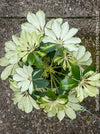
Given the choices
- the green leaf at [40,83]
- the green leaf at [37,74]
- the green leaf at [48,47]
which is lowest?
the green leaf at [40,83]

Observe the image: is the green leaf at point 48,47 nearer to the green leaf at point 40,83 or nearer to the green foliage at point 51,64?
the green foliage at point 51,64

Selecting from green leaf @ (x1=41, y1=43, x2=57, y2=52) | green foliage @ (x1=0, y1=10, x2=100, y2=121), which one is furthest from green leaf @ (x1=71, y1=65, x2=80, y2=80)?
green leaf @ (x1=41, y1=43, x2=57, y2=52)

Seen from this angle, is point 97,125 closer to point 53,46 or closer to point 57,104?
point 57,104

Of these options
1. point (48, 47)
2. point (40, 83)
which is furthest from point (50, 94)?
point (48, 47)

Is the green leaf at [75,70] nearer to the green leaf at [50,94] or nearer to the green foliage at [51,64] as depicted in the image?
the green foliage at [51,64]


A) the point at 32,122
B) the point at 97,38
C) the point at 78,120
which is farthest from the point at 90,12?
the point at 32,122

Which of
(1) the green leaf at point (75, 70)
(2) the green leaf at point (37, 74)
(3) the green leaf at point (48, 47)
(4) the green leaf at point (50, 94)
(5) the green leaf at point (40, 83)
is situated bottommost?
(4) the green leaf at point (50, 94)

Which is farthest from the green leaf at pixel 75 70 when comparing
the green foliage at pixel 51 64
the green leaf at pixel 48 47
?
the green leaf at pixel 48 47

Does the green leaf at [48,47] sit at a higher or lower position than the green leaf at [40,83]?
higher

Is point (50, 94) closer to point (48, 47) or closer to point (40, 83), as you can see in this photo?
point (40, 83)

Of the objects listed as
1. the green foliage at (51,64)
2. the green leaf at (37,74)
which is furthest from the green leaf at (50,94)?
the green leaf at (37,74)

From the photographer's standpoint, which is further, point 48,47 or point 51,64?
point 51,64

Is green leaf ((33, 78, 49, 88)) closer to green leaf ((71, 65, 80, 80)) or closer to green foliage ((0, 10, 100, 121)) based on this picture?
green foliage ((0, 10, 100, 121))

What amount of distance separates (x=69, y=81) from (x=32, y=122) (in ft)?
2.77
